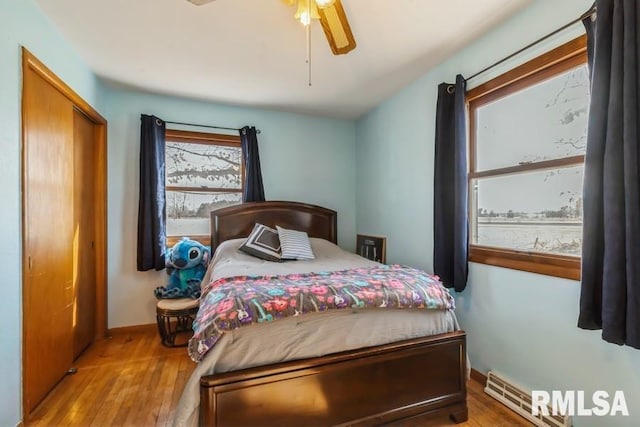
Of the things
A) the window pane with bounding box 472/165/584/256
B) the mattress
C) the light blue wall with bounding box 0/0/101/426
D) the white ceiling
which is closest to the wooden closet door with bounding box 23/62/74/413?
the light blue wall with bounding box 0/0/101/426

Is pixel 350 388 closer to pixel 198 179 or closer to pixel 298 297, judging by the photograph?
pixel 298 297

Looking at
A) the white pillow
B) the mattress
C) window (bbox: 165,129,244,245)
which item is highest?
window (bbox: 165,129,244,245)

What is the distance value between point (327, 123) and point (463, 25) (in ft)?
7.22

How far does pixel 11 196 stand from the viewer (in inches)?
64.9

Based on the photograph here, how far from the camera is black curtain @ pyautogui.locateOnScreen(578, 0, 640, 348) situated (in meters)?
1.31

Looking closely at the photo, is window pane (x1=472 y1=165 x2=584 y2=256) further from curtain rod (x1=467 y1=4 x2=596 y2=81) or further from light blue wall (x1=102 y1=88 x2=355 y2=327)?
light blue wall (x1=102 y1=88 x2=355 y2=327)

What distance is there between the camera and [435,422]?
1.83m

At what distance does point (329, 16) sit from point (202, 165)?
7.77 ft

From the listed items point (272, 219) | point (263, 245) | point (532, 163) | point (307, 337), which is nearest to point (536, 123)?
point (532, 163)

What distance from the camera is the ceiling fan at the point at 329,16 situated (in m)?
1.71

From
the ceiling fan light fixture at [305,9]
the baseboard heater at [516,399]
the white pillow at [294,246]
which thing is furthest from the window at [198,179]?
the baseboard heater at [516,399]

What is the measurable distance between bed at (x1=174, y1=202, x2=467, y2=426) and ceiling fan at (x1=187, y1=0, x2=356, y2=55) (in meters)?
1.71

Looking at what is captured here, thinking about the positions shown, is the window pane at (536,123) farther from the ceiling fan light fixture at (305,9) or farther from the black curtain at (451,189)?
the ceiling fan light fixture at (305,9)

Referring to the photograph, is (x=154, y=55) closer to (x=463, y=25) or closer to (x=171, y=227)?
(x=171, y=227)
